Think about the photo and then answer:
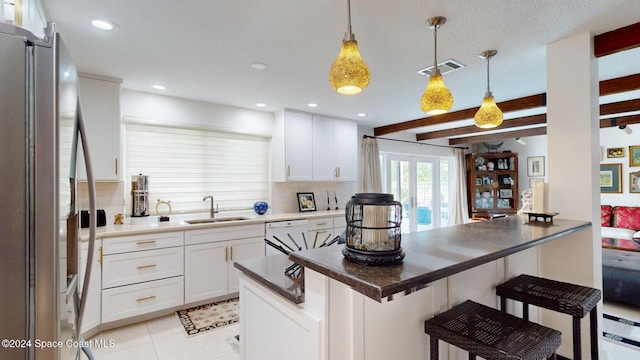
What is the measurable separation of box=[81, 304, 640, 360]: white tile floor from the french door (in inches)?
143

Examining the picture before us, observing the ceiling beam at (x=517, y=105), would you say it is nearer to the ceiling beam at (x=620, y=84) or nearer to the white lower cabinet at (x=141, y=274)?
the ceiling beam at (x=620, y=84)

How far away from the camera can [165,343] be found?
2523 mm

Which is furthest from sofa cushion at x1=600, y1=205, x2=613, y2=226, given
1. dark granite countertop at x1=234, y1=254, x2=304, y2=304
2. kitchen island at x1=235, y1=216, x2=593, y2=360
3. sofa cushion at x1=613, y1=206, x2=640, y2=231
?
dark granite countertop at x1=234, y1=254, x2=304, y2=304

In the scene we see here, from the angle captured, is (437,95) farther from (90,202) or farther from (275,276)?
(90,202)

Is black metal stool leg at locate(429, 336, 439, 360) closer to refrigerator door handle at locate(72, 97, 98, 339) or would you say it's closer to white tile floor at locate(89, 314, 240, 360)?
refrigerator door handle at locate(72, 97, 98, 339)

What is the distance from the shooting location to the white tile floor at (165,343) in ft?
7.67

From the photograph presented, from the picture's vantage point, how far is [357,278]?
953 mm

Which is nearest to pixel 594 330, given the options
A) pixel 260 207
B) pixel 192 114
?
pixel 260 207

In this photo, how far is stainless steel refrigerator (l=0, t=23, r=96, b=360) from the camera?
779 mm

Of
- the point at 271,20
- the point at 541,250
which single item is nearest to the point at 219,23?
the point at 271,20

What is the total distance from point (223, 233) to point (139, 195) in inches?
40.5

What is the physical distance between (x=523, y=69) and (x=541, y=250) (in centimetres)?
166

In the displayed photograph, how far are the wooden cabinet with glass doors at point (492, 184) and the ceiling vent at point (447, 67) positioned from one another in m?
5.09

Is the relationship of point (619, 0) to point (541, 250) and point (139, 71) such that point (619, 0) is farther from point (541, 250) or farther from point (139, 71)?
point (139, 71)
